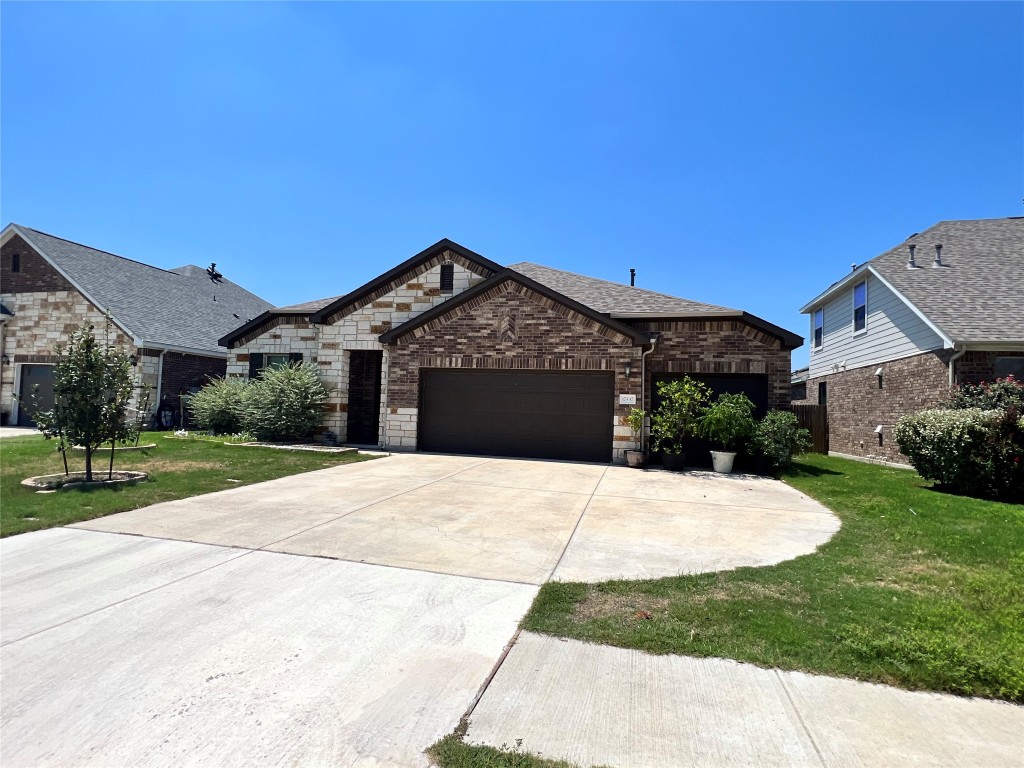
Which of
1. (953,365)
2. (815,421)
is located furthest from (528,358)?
(953,365)

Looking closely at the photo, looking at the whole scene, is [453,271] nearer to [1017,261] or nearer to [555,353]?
[555,353]

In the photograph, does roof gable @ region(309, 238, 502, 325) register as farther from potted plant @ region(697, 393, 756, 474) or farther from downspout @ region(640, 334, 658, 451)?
potted plant @ region(697, 393, 756, 474)

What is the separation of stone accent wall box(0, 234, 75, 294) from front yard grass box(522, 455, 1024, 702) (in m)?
24.5

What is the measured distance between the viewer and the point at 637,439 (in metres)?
13.0

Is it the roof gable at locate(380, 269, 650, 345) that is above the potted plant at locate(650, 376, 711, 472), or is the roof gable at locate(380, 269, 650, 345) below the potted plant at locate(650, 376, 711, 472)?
above

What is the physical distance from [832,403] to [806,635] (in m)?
18.5

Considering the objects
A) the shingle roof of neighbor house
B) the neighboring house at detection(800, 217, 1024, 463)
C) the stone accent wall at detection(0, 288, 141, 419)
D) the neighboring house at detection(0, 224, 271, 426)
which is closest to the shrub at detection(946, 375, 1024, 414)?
the neighboring house at detection(800, 217, 1024, 463)

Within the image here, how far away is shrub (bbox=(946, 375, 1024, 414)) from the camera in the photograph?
35.3ft

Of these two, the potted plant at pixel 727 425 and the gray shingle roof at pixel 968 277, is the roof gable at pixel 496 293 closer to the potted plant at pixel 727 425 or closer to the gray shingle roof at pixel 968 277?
the potted plant at pixel 727 425

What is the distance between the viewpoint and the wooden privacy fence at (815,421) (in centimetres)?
1614

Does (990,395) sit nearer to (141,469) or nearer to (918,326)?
(918,326)

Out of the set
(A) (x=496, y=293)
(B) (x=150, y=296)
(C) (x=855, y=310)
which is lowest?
(A) (x=496, y=293)

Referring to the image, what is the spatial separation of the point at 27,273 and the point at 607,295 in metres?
22.7

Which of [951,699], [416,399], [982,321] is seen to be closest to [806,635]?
[951,699]
